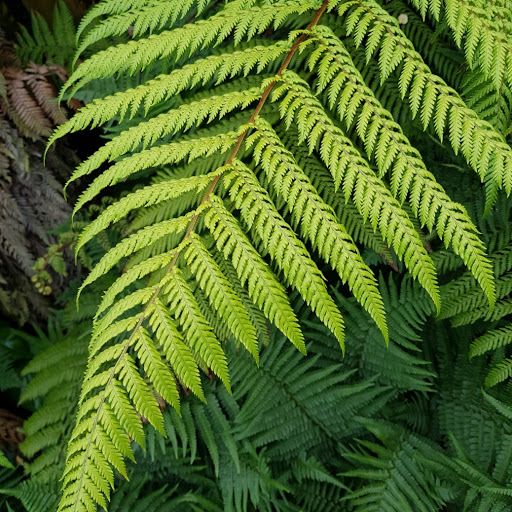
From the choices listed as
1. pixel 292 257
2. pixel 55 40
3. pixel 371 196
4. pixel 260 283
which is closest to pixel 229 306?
pixel 260 283

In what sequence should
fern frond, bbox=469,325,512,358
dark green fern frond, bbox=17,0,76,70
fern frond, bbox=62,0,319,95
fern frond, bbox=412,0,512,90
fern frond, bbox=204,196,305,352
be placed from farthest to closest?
dark green fern frond, bbox=17,0,76,70, fern frond, bbox=469,325,512,358, fern frond, bbox=62,0,319,95, fern frond, bbox=412,0,512,90, fern frond, bbox=204,196,305,352

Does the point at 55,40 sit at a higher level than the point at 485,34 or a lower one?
lower

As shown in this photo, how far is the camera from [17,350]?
2766mm

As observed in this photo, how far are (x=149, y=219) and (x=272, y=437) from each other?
1.04 m

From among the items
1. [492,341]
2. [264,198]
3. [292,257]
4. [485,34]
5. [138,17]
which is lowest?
[492,341]

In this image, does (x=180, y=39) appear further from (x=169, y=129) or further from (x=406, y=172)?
(x=406, y=172)

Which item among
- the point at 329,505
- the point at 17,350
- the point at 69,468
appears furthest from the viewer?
the point at 17,350

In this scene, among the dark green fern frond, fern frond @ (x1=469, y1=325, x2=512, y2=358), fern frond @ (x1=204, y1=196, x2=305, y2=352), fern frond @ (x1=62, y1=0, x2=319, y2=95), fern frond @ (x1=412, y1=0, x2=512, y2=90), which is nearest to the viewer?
fern frond @ (x1=204, y1=196, x2=305, y2=352)

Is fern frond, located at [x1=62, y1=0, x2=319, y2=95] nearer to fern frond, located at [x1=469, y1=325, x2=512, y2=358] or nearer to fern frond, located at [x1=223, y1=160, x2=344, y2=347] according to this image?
fern frond, located at [x1=223, y1=160, x2=344, y2=347]

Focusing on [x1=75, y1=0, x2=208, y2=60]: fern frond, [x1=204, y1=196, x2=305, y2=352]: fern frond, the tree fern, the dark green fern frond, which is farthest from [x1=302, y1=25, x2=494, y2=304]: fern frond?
the dark green fern frond

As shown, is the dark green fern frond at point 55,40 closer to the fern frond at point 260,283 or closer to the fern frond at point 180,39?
the fern frond at point 180,39

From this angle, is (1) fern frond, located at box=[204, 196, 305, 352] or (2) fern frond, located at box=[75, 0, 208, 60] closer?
(1) fern frond, located at box=[204, 196, 305, 352]

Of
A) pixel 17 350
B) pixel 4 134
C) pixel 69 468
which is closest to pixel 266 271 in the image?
pixel 69 468

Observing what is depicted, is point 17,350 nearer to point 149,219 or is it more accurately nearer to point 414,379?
point 149,219
